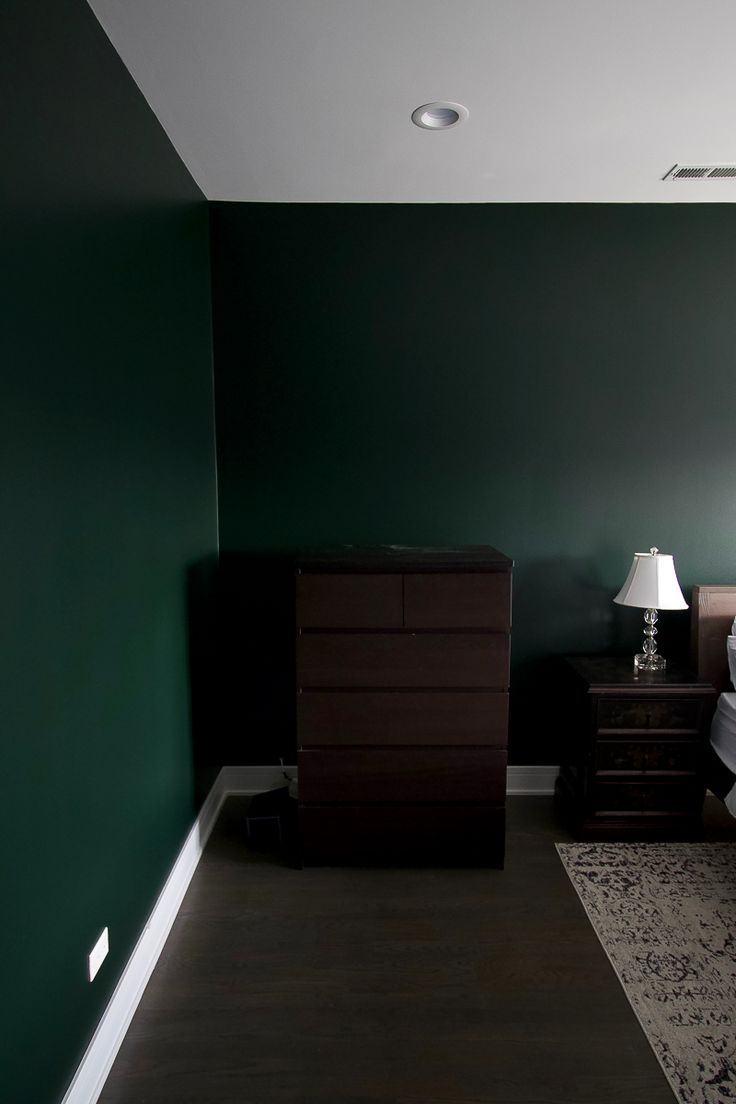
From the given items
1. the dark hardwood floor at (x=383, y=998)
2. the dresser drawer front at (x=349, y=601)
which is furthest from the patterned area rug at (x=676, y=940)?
the dresser drawer front at (x=349, y=601)

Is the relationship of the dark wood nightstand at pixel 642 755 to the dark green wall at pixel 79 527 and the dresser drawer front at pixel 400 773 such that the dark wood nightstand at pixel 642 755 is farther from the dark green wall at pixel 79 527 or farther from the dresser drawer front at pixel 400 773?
the dark green wall at pixel 79 527

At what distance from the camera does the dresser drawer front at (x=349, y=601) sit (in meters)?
2.44

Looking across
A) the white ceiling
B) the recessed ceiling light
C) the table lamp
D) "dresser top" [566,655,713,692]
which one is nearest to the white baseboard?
"dresser top" [566,655,713,692]

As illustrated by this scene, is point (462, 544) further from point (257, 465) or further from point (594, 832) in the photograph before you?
point (594, 832)

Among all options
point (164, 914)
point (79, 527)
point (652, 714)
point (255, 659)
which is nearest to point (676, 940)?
point (652, 714)

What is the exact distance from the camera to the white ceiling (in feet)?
5.53

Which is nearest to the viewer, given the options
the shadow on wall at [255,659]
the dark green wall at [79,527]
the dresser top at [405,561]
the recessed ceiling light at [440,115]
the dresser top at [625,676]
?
the dark green wall at [79,527]

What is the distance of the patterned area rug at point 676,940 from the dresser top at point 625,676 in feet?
2.17

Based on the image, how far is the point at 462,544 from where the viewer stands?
3049 mm

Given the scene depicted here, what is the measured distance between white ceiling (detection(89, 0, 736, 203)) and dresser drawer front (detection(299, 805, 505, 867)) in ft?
8.02

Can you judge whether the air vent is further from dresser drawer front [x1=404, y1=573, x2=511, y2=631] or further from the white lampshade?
dresser drawer front [x1=404, y1=573, x2=511, y2=631]

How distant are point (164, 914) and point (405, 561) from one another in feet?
4.73

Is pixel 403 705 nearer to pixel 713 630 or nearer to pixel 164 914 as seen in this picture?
pixel 164 914

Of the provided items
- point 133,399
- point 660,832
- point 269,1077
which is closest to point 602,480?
point 660,832
